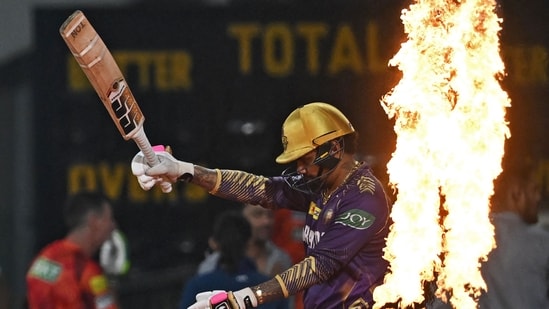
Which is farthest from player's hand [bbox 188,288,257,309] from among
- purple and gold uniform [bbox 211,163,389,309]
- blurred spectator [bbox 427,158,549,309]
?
blurred spectator [bbox 427,158,549,309]

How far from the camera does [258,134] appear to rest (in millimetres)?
10336

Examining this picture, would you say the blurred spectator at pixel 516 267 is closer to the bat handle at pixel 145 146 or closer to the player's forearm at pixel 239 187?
the player's forearm at pixel 239 187

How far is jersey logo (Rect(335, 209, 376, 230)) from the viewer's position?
6625mm

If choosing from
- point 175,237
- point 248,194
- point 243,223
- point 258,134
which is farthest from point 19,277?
point 248,194

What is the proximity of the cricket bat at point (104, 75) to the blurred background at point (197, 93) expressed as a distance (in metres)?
3.56

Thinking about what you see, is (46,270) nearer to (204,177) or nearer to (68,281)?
(68,281)

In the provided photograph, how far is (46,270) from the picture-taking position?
8008mm

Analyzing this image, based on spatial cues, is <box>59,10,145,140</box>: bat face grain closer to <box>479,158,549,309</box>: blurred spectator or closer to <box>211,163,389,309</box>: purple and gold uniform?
<box>211,163,389,309</box>: purple and gold uniform

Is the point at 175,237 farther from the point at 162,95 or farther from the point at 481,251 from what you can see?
the point at 481,251

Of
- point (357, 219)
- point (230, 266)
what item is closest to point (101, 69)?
point (357, 219)

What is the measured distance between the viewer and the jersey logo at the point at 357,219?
6625 mm

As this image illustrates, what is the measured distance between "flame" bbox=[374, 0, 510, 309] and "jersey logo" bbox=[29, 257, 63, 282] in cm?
210

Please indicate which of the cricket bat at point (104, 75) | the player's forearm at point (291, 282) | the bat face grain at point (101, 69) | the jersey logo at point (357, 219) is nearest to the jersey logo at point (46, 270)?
the cricket bat at point (104, 75)

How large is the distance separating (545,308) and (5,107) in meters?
4.87
